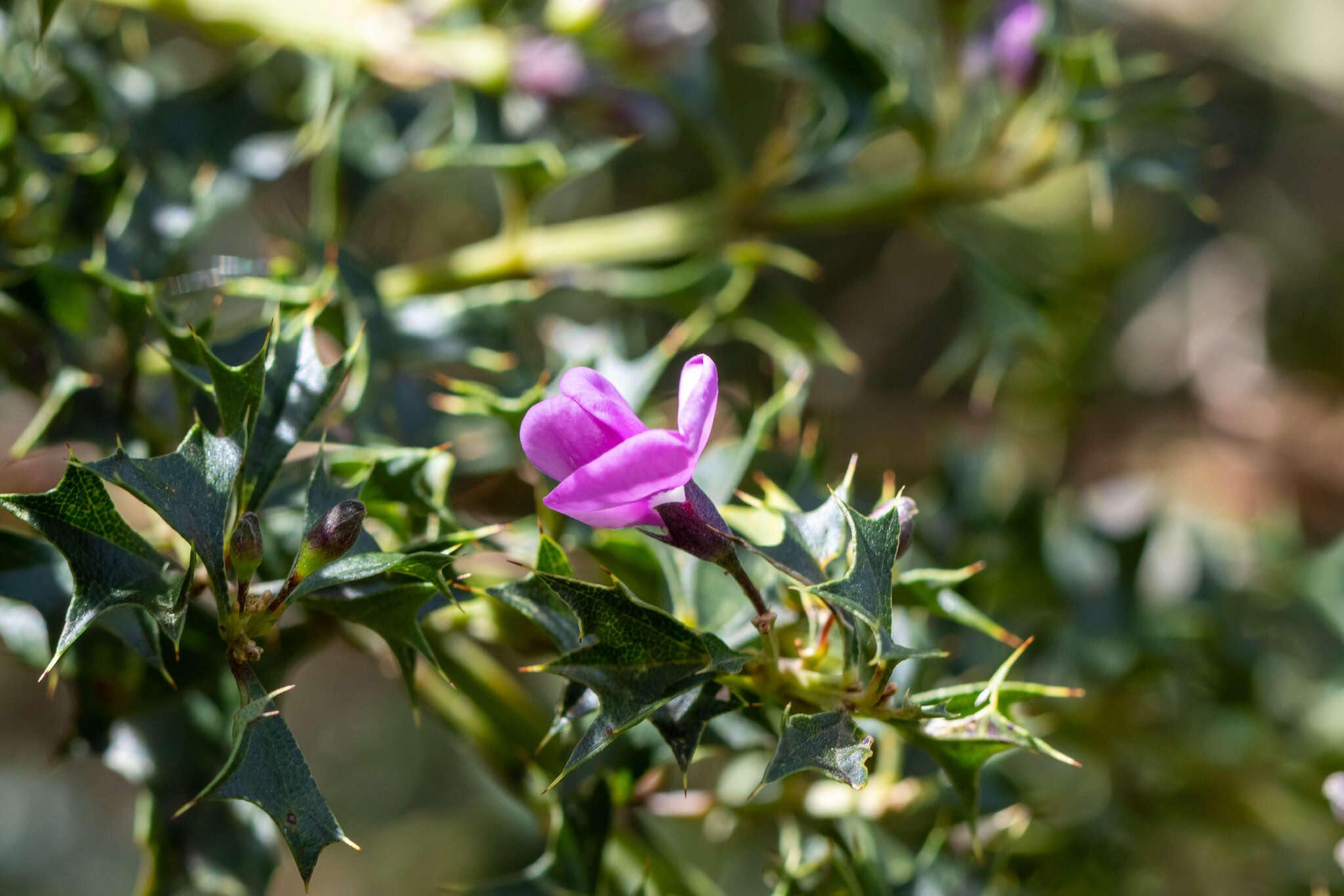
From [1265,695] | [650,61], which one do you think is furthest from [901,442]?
[650,61]

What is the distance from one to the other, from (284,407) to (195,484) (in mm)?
113

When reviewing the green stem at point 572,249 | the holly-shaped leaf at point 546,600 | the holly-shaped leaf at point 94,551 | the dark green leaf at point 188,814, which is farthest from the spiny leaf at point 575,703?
the green stem at point 572,249

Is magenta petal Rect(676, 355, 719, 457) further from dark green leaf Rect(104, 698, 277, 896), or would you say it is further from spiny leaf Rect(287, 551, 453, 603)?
dark green leaf Rect(104, 698, 277, 896)

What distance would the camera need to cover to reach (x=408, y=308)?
1.03 m

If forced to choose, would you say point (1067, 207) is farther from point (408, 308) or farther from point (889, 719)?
point (889, 719)

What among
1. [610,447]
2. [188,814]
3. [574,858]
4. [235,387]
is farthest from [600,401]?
[188,814]

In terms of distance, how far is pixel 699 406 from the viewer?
55cm

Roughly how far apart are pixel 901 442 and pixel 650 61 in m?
0.88

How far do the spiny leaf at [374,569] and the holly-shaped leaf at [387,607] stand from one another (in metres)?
0.04

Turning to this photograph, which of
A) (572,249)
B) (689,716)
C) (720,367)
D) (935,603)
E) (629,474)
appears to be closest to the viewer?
(629,474)

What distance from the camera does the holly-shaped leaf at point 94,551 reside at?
572 mm

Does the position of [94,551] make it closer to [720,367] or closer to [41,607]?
[41,607]

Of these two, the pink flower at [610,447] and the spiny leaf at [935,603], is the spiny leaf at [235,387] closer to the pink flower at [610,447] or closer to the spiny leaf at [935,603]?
the pink flower at [610,447]

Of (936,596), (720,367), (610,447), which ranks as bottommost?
(720,367)
